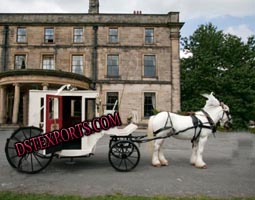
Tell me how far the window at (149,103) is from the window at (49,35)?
34.6 feet

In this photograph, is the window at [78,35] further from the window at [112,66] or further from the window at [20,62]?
the window at [20,62]

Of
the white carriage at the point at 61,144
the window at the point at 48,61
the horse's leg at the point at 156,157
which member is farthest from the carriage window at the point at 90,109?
the window at the point at 48,61

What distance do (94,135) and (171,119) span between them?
7.15 ft

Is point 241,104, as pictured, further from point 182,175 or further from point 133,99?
point 182,175

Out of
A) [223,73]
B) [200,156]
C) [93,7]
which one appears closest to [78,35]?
[93,7]

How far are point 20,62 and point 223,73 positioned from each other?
70.4ft

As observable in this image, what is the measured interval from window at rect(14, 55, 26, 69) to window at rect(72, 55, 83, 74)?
4664mm

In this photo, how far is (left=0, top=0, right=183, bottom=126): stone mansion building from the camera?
26078 millimetres

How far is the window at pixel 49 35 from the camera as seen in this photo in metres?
27.1

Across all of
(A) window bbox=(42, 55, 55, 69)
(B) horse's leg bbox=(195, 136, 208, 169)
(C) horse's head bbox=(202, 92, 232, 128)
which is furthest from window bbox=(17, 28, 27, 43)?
(B) horse's leg bbox=(195, 136, 208, 169)

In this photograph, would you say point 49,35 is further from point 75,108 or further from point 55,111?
point 55,111

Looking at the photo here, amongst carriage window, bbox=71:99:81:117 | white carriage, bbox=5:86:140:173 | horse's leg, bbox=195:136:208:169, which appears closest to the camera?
white carriage, bbox=5:86:140:173

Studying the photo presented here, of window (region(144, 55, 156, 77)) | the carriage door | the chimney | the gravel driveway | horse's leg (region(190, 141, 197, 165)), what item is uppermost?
the chimney

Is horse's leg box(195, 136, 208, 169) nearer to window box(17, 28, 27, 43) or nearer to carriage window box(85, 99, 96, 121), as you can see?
carriage window box(85, 99, 96, 121)
